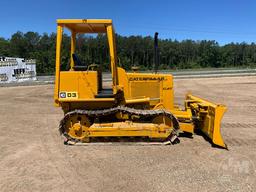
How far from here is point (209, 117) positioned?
8.16 metres

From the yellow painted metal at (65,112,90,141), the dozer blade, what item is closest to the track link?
the yellow painted metal at (65,112,90,141)

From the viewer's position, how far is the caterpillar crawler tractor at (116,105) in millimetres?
7934

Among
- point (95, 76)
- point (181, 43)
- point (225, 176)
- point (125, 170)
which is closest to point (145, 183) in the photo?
point (125, 170)

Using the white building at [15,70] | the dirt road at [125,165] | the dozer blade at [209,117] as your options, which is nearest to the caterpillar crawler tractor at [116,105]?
the dozer blade at [209,117]

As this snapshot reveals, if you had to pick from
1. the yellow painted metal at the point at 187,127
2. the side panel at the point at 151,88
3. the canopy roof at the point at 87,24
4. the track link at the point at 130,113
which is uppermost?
the canopy roof at the point at 87,24

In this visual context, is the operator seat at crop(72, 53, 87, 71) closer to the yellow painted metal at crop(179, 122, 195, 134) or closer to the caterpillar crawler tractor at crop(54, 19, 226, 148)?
the caterpillar crawler tractor at crop(54, 19, 226, 148)

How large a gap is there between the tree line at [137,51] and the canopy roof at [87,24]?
0.26m

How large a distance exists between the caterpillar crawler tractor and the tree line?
0.43m

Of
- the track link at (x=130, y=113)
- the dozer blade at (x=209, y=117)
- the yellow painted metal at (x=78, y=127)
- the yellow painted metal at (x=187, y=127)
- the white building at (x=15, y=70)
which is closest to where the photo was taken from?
the dozer blade at (x=209, y=117)

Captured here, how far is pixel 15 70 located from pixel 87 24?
26739 millimetres

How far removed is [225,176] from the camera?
5.86m

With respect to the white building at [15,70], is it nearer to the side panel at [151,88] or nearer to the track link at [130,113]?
the track link at [130,113]

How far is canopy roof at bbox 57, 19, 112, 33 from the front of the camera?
782 cm

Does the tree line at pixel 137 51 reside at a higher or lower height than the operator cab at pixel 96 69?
higher
